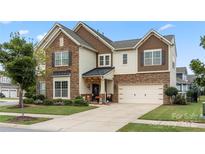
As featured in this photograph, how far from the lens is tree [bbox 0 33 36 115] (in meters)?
14.3

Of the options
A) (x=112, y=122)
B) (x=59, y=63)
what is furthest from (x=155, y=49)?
(x=112, y=122)

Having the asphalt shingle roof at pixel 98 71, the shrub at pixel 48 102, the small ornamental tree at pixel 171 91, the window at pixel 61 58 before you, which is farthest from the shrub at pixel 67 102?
the small ornamental tree at pixel 171 91

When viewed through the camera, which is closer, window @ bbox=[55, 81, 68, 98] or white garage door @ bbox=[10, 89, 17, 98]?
window @ bbox=[55, 81, 68, 98]

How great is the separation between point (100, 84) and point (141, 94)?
4.13 meters

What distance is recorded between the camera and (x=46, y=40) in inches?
991

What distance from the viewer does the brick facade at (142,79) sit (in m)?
23.1

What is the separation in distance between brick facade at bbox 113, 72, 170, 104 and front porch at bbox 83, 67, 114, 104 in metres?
0.56

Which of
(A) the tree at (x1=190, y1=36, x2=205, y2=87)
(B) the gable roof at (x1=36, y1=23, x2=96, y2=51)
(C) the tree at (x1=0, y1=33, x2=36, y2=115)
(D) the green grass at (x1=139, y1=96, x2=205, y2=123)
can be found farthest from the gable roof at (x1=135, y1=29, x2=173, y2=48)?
(C) the tree at (x1=0, y1=33, x2=36, y2=115)

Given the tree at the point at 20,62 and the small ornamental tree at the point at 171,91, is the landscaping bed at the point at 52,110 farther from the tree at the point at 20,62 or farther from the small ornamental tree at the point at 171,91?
the small ornamental tree at the point at 171,91

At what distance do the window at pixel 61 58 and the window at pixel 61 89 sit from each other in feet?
6.02

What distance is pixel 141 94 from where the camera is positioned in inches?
950

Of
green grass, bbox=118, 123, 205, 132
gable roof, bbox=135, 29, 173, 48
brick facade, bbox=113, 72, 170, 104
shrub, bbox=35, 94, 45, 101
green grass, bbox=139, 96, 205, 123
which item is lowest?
green grass, bbox=118, 123, 205, 132

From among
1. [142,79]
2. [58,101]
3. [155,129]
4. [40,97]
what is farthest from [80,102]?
[155,129]

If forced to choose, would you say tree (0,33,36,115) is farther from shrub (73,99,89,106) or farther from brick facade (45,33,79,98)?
brick facade (45,33,79,98)
